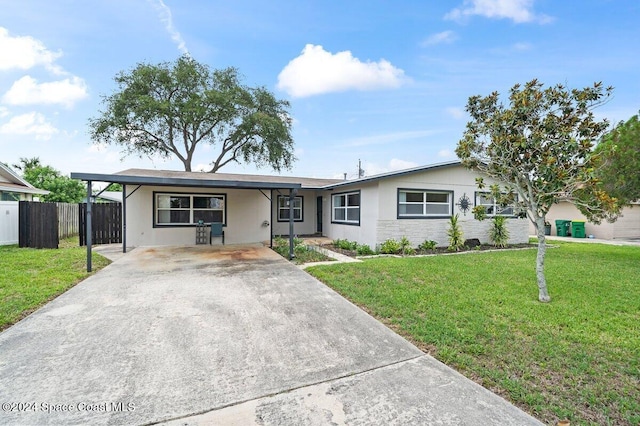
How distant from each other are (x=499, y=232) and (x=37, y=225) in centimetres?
1685

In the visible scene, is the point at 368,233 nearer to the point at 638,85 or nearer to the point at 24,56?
the point at 638,85

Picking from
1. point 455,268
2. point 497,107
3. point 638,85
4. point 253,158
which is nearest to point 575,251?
point 638,85

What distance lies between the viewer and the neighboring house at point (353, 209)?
10.7m

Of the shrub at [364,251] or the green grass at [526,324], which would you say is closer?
the green grass at [526,324]

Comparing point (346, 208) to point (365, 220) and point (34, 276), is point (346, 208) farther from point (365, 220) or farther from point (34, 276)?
point (34, 276)

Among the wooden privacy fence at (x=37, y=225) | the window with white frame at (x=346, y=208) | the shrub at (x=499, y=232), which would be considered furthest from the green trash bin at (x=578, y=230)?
the wooden privacy fence at (x=37, y=225)

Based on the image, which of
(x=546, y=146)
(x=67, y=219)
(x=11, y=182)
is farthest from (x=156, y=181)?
(x=11, y=182)

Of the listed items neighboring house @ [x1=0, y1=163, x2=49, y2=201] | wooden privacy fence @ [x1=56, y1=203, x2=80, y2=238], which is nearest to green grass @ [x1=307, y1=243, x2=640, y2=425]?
wooden privacy fence @ [x1=56, y1=203, x2=80, y2=238]

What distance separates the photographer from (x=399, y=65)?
515 inches

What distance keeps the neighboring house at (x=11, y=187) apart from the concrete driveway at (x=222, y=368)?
437 inches

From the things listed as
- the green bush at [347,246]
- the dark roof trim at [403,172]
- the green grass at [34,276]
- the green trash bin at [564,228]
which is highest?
the dark roof trim at [403,172]

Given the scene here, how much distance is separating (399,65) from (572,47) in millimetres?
5855

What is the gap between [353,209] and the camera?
1222 centimetres

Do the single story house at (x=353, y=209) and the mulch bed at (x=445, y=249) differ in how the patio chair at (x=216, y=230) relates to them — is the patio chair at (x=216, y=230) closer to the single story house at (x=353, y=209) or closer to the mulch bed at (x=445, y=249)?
the single story house at (x=353, y=209)
